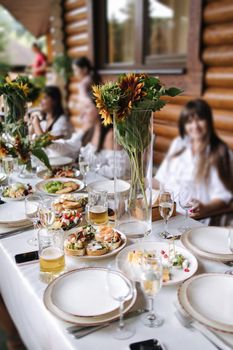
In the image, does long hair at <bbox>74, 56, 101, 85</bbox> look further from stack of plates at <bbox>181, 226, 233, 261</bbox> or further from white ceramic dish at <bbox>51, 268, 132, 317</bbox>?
white ceramic dish at <bbox>51, 268, 132, 317</bbox>

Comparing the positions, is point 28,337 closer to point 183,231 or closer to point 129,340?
point 129,340

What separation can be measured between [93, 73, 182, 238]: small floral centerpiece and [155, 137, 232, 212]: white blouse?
915 mm

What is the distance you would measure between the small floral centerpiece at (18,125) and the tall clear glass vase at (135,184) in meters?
0.72

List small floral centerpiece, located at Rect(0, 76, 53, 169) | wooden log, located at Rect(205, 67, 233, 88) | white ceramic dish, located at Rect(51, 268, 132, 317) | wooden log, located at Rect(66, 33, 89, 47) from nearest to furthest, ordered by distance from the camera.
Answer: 1. white ceramic dish, located at Rect(51, 268, 132, 317)
2. small floral centerpiece, located at Rect(0, 76, 53, 169)
3. wooden log, located at Rect(205, 67, 233, 88)
4. wooden log, located at Rect(66, 33, 89, 47)

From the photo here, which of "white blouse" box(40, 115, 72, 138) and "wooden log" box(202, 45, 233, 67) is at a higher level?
"wooden log" box(202, 45, 233, 67)

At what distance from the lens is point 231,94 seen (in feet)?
9.92

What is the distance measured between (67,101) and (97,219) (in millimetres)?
4649

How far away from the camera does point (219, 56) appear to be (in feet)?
10.0

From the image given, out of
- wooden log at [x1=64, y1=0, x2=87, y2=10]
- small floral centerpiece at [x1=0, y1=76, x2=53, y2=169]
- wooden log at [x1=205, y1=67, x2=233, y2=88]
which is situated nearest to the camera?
small floral centerpiece at [x1=0, y1=76, x2=53, y2=169]

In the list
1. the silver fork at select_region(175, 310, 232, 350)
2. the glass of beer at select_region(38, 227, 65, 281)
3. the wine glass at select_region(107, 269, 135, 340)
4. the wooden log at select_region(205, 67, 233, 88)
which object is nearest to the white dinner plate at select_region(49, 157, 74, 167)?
the glass of beer at select_region(38, 227, 65, 281)

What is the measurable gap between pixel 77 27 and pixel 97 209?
14.7 ft

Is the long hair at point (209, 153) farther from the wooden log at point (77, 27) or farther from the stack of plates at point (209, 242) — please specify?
the wooden log at point (77, 27)

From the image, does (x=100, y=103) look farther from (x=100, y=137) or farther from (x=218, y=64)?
(x=218, y=64)

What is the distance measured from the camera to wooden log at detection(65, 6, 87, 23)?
4953mm
